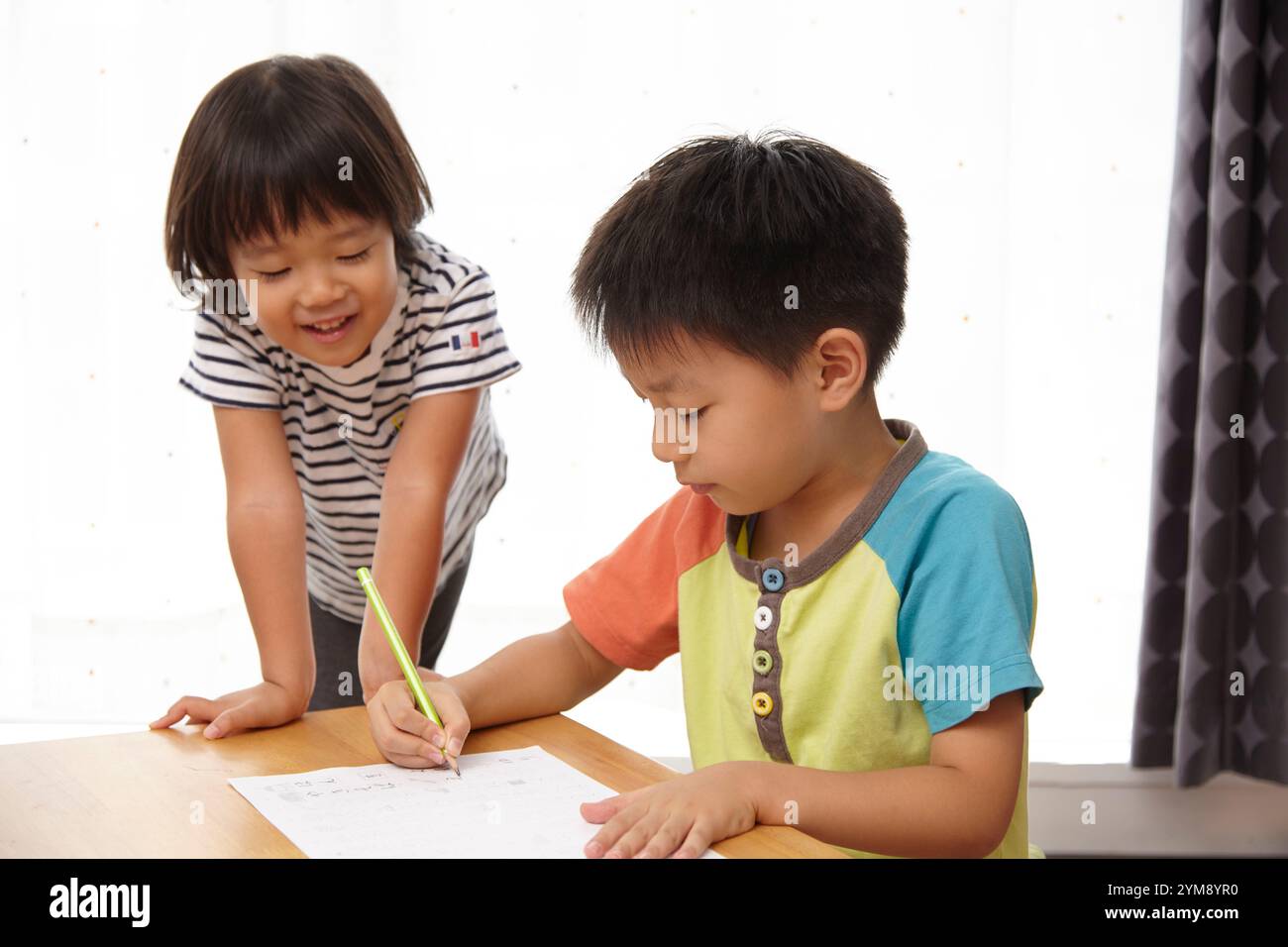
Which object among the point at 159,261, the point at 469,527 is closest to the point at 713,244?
the point at 469,527

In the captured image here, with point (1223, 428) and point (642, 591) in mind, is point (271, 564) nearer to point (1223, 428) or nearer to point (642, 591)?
point (642, 591)

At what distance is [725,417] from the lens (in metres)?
0.86

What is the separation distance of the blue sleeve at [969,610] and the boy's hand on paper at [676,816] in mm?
156

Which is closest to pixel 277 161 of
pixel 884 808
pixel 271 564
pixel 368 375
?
pixel 368 375

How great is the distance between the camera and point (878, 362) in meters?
0.92

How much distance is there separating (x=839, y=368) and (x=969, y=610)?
0.64 feet

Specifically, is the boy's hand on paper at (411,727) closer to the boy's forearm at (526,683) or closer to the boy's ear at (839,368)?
the boy's forearm at (526,683)

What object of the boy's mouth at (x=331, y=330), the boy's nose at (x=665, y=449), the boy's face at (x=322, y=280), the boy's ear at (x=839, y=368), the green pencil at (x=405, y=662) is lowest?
the green pencil at (x=405, y=662)

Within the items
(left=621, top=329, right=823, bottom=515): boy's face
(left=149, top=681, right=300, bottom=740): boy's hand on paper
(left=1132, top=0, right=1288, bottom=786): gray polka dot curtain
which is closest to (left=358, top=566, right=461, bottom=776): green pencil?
(left=149, top=681, right=300, bottom=740): boy's hand on paper

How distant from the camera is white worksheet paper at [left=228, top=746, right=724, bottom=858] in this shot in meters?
0.67

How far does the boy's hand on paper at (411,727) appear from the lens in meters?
0.82

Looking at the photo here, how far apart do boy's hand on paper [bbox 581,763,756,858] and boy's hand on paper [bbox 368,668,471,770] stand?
5.6 inches

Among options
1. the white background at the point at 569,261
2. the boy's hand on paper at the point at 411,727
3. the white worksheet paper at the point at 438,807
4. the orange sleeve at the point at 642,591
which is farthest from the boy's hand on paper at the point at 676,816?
the white background at the point at 569,261
